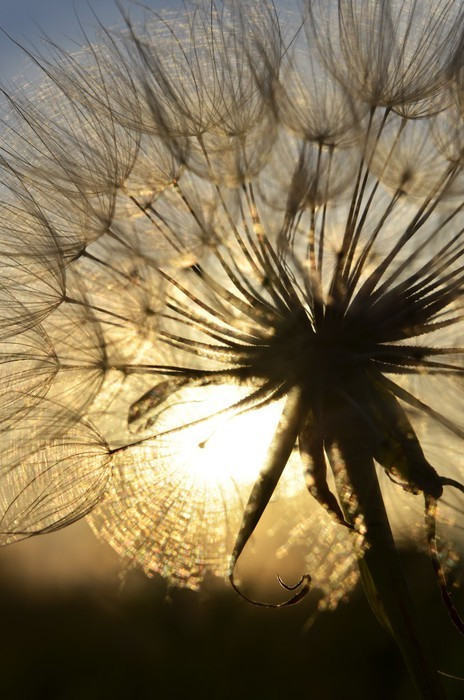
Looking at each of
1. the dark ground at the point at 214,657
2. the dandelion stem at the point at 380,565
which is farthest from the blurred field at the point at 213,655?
the dandelion stem at the point at 380,565

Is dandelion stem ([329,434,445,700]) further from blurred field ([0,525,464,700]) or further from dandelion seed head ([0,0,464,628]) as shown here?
blurred field ([0,525,464,700])

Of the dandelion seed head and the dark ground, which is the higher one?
the dandelion seed head

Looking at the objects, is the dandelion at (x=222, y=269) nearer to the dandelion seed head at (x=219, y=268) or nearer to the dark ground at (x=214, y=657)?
the dandelion seed head at (x=219, y=268)

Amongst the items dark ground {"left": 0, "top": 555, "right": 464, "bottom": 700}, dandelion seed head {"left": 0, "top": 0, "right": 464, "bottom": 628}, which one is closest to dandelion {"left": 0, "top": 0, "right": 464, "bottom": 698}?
dandelion seed head {"left": 0, "top": 0, "right": 464, "bottom": 628}

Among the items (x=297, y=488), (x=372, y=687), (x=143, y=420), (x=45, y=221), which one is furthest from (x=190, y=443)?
(x=372, y=687)

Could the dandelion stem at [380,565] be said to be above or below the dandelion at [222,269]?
below
